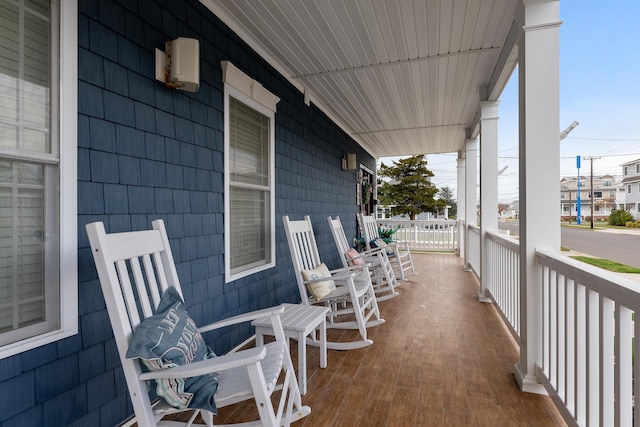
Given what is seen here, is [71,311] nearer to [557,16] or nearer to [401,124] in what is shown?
[557,16]

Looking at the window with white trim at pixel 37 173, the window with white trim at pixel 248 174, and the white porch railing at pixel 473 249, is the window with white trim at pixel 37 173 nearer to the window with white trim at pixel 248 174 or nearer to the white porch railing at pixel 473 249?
the window with white trim at pixel 248 174

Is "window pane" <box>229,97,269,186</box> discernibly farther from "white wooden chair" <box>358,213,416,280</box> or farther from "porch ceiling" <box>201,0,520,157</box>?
"white wooden chair" <box>358,213,416,280</box>

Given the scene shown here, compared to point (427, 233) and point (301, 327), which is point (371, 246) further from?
point (427, 233)

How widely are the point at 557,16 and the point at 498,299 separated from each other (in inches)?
108

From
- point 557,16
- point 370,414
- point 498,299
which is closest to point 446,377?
point 370,414

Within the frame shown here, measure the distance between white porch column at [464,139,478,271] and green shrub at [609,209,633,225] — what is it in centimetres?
463

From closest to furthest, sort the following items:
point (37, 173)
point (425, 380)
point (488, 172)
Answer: point (37, 173) < point (425, 380) < point (488, 172)

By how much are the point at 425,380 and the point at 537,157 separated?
1.65 m

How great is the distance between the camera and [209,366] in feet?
4.15

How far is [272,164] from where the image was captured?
11.4ft

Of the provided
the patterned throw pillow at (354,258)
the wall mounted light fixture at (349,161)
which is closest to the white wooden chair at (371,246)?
the wall mounted light fixture at (349,161)

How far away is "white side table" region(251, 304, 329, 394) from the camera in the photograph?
2.17 m

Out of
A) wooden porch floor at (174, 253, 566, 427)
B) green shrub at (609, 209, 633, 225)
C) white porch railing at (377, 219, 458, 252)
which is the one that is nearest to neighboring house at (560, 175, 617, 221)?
green shrub at (609, 209, 633, 225)

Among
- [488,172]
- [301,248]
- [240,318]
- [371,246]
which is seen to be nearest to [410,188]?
[371,246]
